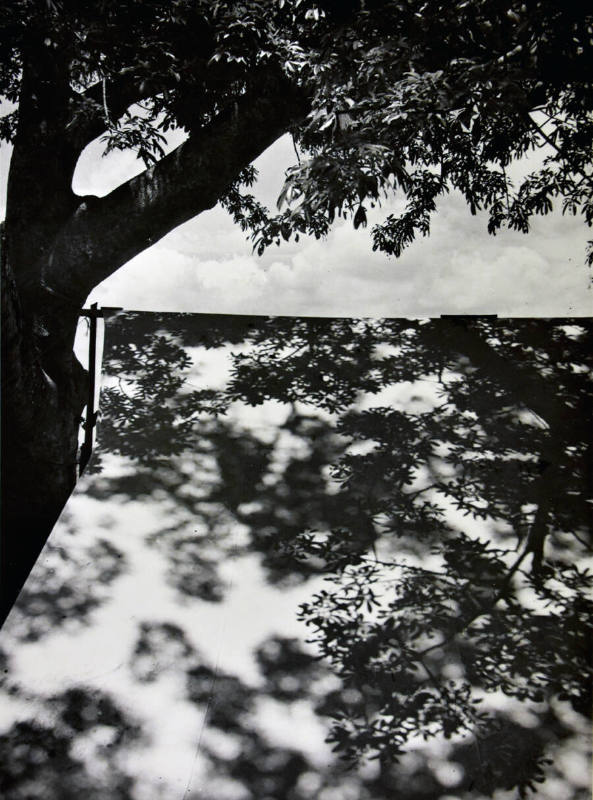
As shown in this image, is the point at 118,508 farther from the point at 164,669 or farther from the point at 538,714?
the point at 538,714

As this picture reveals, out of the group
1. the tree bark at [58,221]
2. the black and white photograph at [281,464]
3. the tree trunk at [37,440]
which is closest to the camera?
the black and white photograph at [281,464]

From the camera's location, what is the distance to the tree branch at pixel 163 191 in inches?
192

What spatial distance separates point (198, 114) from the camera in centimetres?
528

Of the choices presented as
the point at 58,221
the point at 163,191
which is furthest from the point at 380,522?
the point at 58,221

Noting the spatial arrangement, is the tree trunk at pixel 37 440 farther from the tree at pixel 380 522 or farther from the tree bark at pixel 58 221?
the tree at pixel 380 522

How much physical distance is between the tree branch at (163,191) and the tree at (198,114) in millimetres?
12

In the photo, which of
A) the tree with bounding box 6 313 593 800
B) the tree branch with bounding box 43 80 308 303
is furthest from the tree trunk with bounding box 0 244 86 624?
the tree with bounding box 6 313 593 800

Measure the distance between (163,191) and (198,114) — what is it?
3.16 ft

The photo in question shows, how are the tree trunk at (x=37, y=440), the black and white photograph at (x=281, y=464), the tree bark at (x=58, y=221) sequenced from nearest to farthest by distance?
the black and white photograph at (x=281, y=464) → the tree trunk at (x=37, y=440) → the tree bark at (x=58, y=221)

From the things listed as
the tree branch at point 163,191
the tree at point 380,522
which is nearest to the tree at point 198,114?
the tree branch at point 163,191

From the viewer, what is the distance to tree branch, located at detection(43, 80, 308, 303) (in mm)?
4871

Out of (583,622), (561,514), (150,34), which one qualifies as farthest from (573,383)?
(150,34)

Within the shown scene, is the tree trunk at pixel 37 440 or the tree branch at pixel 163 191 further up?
the tree branch at pixel 163 191

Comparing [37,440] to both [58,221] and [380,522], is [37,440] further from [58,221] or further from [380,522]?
[380,522]
